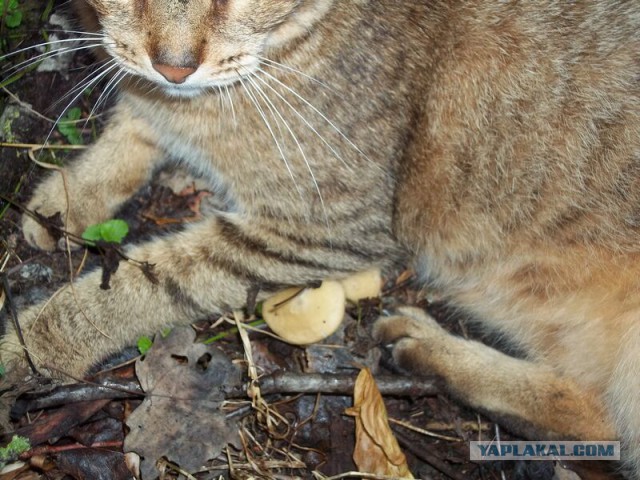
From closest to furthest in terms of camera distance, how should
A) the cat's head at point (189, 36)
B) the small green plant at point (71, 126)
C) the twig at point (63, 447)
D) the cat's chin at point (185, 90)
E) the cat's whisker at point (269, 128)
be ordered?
1. the cat's head at point (189, 36)
2. the cat's chin at point (185, 90)
3. the cat's whisker at point (269, 128)
4. the twig at point (63, 447)
5. the small green plant at point (71, 126)

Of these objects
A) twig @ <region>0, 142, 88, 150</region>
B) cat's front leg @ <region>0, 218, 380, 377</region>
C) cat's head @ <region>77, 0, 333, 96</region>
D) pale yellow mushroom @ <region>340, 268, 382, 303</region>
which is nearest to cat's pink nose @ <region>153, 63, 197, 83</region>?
cat's head @ <region>77, 0, 333, 96</region>

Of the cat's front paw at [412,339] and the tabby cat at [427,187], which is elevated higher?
the tabby cat at [427,187]

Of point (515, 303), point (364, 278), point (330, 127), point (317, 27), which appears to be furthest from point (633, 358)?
point (317, 27)

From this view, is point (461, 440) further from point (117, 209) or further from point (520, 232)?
point (117, 209)

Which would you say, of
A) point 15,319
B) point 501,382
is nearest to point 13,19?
point 15,319

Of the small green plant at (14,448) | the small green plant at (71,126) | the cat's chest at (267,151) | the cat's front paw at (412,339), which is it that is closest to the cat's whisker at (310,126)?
the cat's chest at (267,151)

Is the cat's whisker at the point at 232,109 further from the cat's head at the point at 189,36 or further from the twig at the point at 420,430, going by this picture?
the twig at the point at 420,430

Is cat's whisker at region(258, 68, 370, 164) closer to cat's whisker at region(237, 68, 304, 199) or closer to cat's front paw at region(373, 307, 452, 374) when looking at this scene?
cat's whisker at region(237, 68, 304, 199)

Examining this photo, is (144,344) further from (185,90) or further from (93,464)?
(185,90)
